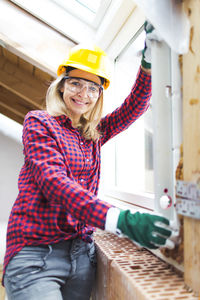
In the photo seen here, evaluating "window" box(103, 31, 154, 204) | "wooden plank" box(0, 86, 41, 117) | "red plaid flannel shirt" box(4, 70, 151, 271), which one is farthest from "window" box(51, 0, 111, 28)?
"wooden plank" box(0, 86, 41, 117)

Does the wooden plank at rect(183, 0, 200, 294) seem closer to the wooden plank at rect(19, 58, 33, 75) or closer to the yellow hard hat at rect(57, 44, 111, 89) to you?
the yellow hard hat at rect(57, 44, 111, 89)

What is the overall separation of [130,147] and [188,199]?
4.38 ft

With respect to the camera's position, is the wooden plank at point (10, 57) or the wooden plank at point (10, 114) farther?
the wooden plank at point (10, 114)

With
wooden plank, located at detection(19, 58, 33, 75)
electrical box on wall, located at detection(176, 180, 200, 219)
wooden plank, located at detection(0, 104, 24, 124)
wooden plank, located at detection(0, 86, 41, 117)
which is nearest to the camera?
electrical box on wall, located at detection(176, 180, 200, 219)

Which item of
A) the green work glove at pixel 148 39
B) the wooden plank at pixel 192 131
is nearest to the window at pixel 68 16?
the green work glove at pixel 148 39

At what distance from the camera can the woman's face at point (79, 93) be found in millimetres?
1305

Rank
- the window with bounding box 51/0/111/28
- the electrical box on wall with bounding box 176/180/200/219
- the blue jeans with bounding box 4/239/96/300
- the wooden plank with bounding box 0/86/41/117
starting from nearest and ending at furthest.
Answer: the electrical box on wall with bounding box 176/180/200/219
the blue jeans with bounding box 4/239/96/300
the window with bounding box 51/0/111/28
the wooden plank with bounding box 0/86/41/117

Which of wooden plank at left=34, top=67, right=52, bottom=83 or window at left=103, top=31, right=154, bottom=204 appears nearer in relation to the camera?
window at left=103, top=31, right=154, bottom=204

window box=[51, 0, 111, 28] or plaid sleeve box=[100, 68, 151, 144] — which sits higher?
window box=[51, 0, 111, 28]

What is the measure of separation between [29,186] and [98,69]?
2.10 ft

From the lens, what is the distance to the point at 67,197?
2.96 feet

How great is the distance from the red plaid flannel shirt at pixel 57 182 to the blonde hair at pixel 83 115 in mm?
38

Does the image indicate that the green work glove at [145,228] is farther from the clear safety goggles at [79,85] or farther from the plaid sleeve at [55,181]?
the clear safety goggles at [79,85]

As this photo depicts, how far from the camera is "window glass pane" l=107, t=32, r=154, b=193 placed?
1.98 metres
